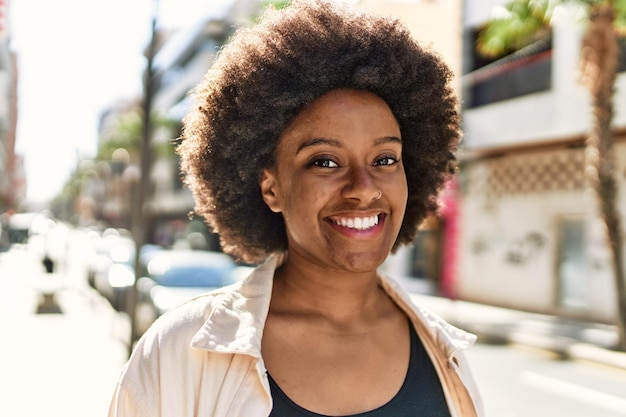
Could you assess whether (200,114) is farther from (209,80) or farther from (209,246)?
(209,246)

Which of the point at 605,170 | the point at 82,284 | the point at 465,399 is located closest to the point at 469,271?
the point at 605,170

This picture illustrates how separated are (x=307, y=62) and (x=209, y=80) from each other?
32cm

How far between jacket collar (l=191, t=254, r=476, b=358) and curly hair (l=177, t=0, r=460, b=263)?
282 mm

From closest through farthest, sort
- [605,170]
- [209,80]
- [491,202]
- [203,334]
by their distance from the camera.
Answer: [203,334]
[209,80]
[605,170]
[491,202]

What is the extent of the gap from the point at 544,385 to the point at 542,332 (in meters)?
4.07

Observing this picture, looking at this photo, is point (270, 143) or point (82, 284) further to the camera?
point (82, 284)

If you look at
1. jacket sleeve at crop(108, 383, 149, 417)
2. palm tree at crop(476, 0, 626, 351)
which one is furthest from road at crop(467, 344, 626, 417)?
jacket sleeve at crop(108, 383, 149, 417)

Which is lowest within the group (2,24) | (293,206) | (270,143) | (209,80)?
(293,206)

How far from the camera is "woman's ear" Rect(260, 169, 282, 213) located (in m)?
2.04

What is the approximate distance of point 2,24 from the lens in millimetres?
9820

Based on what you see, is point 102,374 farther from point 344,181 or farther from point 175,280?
point 344,181

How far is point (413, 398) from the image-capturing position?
180cm

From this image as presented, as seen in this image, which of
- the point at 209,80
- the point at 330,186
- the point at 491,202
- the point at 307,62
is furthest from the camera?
the point at 491,202

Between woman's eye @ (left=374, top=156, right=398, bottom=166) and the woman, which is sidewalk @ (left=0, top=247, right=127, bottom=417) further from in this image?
woman's eye @ (left=374, top=156, right=398, bottom=166)
